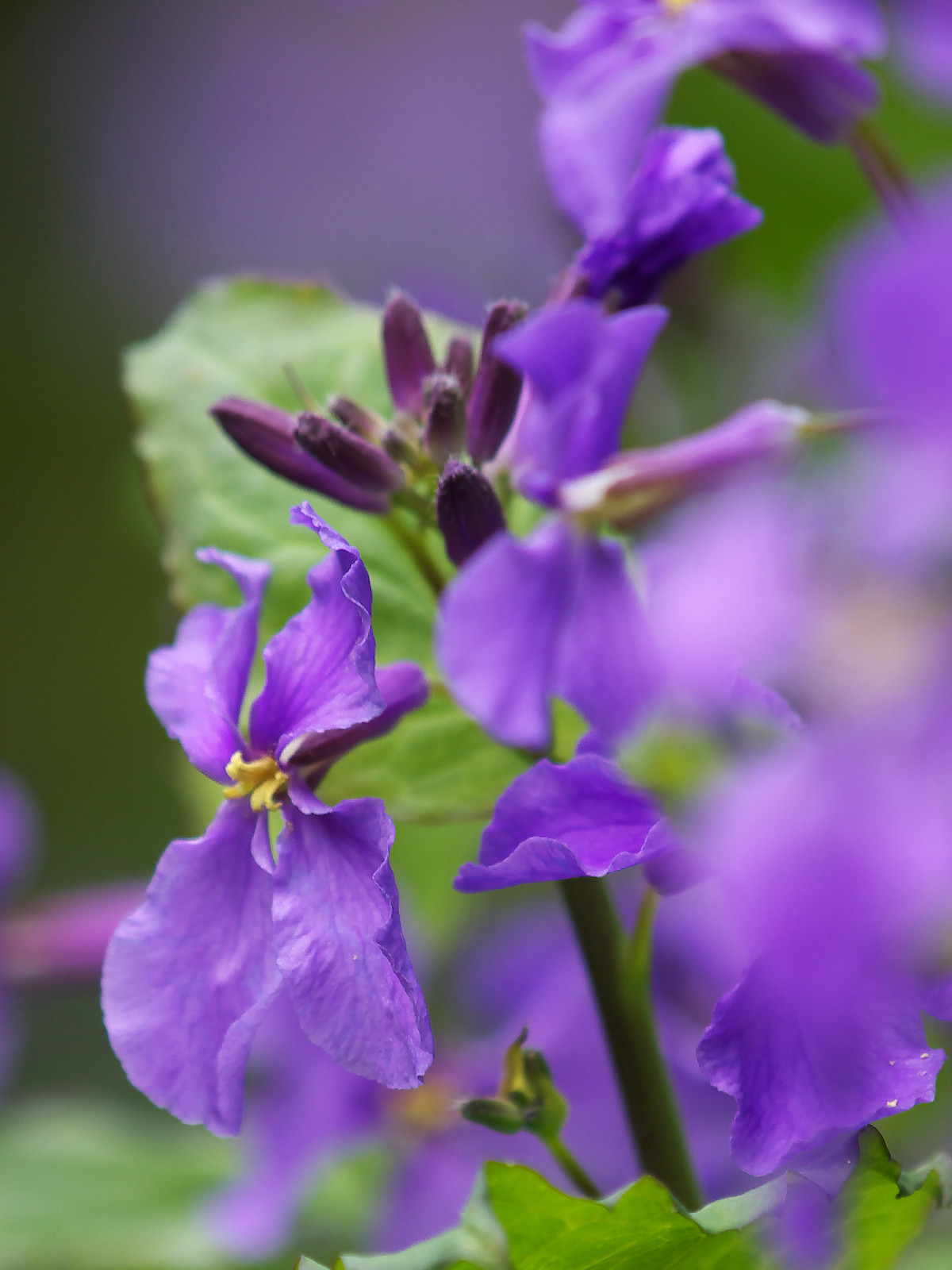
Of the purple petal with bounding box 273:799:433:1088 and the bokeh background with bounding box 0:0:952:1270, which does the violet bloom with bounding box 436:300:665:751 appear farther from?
the bokeh background with bounding box 0:0:952:1270

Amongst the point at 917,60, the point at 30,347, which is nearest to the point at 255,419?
the point at 917,60

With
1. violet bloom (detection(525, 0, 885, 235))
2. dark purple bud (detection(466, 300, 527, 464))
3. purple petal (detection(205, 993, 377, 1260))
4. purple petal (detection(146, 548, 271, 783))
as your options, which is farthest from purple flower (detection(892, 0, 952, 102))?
purple petal (detection(205, 993, 377, 1260))

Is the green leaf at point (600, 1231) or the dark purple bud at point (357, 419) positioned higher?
the dark purple bud at point (357, 419)

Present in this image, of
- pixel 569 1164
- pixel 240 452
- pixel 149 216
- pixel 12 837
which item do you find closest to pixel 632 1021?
pixel 569 1164

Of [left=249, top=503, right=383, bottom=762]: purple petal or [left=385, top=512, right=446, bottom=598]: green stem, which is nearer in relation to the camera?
[left=249, top=503, right=383, bottom=762]: purple petal

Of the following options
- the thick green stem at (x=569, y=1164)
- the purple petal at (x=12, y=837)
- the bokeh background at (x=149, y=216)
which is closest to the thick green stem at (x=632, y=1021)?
the thick green stem at (x=569, y=1164)

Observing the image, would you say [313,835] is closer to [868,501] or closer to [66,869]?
[868,501]

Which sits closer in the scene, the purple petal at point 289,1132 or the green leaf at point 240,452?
the green leaf at point 240,452

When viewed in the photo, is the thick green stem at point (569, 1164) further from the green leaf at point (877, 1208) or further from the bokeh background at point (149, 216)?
the bokeh background at point (149, 216)
